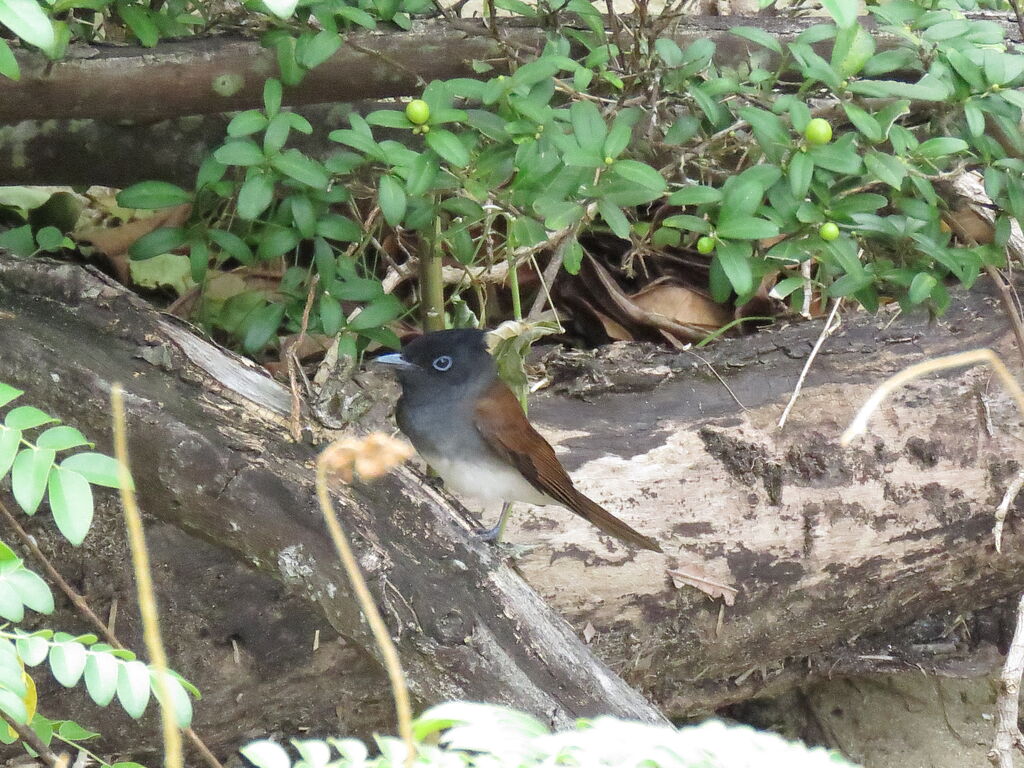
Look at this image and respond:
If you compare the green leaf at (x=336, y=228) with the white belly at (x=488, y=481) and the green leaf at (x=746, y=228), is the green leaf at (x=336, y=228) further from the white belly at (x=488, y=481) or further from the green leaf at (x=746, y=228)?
the green leaf at (x=746, y=228)

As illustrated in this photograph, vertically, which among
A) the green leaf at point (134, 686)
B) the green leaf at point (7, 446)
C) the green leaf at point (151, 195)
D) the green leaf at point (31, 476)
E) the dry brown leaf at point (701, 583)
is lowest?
the dry brown leaf at point (701, 583)

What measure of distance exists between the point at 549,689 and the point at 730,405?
61.8 inches

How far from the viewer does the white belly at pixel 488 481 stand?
3107mm

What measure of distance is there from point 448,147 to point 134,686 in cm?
149

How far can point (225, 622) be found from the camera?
2.83m

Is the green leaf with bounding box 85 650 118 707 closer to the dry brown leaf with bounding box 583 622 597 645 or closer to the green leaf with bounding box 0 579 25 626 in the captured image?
→ the green leaf with bounding box 0 579 25 626

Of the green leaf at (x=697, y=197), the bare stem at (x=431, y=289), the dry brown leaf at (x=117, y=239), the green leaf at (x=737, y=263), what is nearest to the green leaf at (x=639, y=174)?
the green leaf at (x=697, y=197)

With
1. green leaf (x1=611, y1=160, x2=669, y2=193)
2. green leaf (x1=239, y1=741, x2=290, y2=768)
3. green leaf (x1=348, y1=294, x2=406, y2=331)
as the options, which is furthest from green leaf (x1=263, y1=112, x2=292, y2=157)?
green leaf (x1=239, y1=741, x2=290, y2=768)

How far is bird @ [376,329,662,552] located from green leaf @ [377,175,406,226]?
60 cm

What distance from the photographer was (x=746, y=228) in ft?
8.51

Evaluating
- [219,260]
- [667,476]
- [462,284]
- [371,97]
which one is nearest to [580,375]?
[667,476]

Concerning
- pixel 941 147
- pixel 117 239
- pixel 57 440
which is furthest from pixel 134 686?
pixel 117 239

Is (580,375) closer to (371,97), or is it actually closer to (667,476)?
(667,476)

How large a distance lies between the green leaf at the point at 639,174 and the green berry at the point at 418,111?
0.47 m
